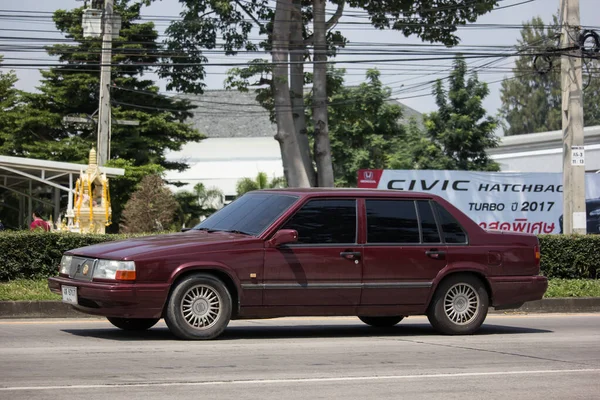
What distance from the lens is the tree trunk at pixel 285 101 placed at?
2577 cm

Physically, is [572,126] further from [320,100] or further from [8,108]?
[8,108]

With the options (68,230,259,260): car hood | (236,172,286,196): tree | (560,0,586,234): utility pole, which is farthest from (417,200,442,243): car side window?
(236,172,286,196): tree

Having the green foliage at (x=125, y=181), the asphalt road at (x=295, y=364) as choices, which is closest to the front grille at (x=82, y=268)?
the asphalt road at (x=295, y=364)

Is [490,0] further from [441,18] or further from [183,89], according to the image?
[183,89]

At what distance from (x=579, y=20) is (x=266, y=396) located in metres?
16.3

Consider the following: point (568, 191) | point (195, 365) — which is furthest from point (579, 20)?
point (195, 365)

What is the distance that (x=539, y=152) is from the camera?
44.7 m

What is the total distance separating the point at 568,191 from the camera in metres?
20.3

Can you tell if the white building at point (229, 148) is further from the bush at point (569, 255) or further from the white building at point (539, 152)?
the bush at point (569, 255)

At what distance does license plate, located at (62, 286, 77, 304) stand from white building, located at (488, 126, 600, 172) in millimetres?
34184

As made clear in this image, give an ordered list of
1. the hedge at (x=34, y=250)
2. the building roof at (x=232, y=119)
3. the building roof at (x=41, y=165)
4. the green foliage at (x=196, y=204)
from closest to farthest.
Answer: the hedge at (x=34, y=250)
the building roof at (x=41, y=165)
the green foliage at (x=196, y=204)
the building roof at (x=232, y=119)

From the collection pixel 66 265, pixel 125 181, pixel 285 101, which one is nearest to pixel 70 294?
pixel 66 265

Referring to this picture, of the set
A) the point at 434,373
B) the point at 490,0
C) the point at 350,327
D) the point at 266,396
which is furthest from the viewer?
the point at 490,0

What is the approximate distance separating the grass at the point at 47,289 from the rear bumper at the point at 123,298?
13.0ft
